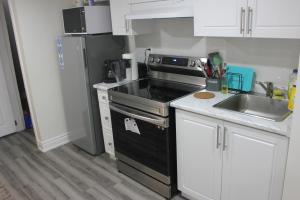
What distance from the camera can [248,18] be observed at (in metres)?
1.71

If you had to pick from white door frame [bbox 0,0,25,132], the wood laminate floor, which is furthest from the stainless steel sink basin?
white door frame [bbox 0,0,25,132]

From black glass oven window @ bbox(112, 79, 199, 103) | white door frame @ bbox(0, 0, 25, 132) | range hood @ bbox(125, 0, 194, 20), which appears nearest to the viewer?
range hood @ bbox(125, 0, 194, 20)

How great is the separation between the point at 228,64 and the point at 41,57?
215cm

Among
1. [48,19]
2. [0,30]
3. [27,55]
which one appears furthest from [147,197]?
[0,30]

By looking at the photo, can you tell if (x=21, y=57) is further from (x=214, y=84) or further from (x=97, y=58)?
(x=214, y=84)

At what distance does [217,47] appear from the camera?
2348 mm

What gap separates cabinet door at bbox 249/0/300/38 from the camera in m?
1.53

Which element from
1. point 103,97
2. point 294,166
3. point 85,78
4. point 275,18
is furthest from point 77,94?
point 294,166

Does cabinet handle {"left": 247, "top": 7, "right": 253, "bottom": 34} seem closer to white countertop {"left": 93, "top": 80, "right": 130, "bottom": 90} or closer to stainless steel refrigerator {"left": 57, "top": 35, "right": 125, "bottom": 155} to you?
white countertop {"left": 93, "top": 80, "right": 130, "bottom": 90}

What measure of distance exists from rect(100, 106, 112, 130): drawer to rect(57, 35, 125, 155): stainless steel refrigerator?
0.38 ft

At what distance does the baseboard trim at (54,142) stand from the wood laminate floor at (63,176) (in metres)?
0.08

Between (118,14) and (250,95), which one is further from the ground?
(118,14)

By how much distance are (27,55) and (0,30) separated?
3.13 feet

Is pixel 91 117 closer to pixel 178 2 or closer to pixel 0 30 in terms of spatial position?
pixel 178 2
